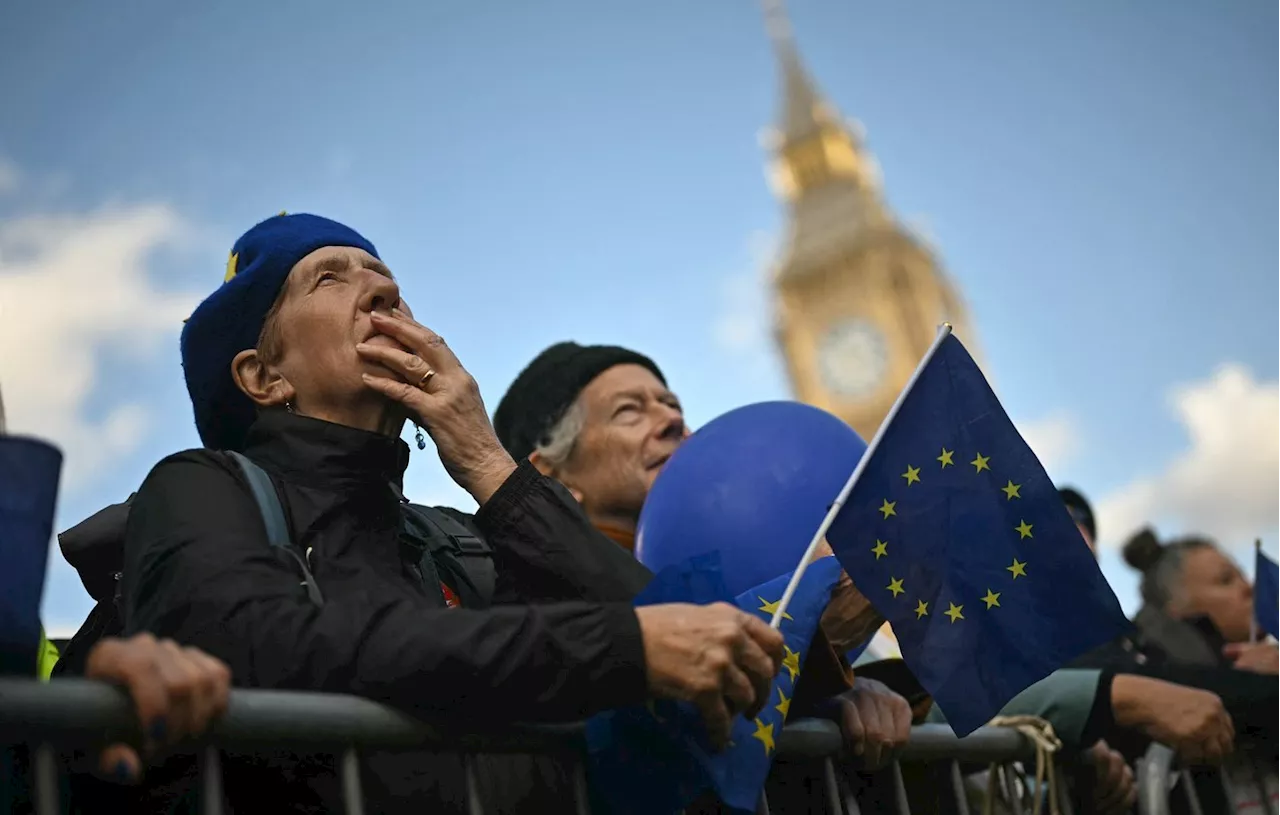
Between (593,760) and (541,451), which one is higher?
(541,451)

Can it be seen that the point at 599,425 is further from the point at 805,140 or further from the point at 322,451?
the point at 805,140

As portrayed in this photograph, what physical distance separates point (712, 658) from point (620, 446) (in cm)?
233

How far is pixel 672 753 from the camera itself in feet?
6.91

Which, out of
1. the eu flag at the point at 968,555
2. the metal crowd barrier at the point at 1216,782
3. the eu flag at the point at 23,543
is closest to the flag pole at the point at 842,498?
the eu flag at the point at 968,555

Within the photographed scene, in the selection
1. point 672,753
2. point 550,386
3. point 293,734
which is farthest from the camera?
point 550,386

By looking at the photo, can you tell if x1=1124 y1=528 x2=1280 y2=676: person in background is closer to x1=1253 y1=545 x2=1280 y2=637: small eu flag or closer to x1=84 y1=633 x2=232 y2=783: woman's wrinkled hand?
x1=1253 y1=545 x2=1280 y2=637: small eu flag

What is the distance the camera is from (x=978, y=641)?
8.89 ft

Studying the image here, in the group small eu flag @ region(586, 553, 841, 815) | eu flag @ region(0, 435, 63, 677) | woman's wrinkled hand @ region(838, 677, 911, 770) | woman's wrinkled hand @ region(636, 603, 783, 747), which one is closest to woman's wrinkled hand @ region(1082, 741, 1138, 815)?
woman's wrinkled hand @ region(838, 677, 911, 770)

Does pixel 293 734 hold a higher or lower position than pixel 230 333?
lower

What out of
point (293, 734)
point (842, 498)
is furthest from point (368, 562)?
point (842, 498)

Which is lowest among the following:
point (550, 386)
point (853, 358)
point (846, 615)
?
point (846, 615)

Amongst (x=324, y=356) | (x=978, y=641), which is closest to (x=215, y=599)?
(x=324, y=356)

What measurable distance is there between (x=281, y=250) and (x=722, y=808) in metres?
1.30

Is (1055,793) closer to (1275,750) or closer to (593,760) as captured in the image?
(1275,750)
